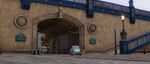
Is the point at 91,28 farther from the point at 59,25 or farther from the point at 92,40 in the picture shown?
the point at 59,25

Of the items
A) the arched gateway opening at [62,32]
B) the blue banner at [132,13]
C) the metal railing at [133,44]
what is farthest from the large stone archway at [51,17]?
the blue banner at [132,13]

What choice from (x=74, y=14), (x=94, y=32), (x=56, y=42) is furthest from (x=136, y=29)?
(x=56, y=42)

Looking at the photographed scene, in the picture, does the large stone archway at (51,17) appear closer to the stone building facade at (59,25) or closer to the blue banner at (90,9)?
the stone building facade at (59,25)

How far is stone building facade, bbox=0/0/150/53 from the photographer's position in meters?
27.8

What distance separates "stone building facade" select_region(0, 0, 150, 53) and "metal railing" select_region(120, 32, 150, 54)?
12.3 ft

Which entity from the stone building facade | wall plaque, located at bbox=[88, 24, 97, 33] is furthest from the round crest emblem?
wall plaque, located at bbox=[88, 24, 97, 33]

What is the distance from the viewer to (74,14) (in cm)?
3312

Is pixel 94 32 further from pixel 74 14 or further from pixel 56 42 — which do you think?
pixel 56 42

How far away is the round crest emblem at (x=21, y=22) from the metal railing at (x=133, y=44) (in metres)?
10.9

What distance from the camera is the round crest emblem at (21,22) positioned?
2828 cm

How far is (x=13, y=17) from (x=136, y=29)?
66.4 ft

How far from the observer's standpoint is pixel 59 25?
123ft

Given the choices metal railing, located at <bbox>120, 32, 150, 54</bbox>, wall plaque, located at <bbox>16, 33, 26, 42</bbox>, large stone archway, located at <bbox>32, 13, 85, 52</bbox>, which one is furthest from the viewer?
large stone archway, located at <bbox>32, 13, 85, 52</bbox>

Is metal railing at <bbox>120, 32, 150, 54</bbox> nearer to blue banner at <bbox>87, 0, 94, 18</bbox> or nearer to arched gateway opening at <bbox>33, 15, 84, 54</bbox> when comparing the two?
blue banner at <bbox>87, 0, 94, 18</bbox>
